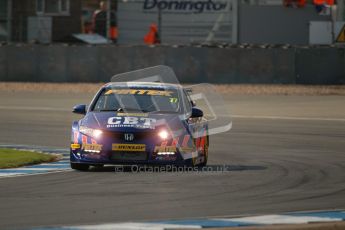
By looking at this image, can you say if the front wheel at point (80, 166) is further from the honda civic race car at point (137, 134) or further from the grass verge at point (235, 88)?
the grass verge at point (235, 88)

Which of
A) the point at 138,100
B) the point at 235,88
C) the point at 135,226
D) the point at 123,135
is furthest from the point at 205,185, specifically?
the point at 235,88

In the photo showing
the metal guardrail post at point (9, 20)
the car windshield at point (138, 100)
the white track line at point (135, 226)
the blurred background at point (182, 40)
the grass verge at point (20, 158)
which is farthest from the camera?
the metal guardrail post at point (9, 20)

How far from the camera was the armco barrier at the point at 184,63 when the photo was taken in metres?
37.0

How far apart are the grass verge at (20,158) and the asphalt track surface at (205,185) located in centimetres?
142

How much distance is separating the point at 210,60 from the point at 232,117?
9.65 m

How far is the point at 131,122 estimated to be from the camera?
49.4 ft

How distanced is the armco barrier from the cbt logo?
22.1 meters

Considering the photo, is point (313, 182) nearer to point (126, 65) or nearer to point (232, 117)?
point (232, 117)

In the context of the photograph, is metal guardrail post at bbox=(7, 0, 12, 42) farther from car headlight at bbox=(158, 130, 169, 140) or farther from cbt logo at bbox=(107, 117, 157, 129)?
car headlight at bbox=(158, 130, 169, 140)

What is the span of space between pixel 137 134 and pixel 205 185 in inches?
69.1

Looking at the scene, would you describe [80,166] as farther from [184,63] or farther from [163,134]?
[184,63]

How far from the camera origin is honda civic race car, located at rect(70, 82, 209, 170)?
14867 millimetres

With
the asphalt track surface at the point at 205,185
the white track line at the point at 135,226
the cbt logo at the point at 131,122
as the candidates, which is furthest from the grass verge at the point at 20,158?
the white track line at the point at 135,226

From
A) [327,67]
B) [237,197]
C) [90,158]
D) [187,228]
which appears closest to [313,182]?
[237,197]
